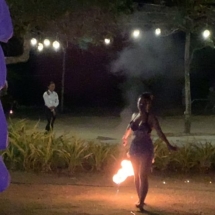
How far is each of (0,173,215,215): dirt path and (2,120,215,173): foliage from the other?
403mm

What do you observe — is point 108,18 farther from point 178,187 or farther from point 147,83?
point 147,83

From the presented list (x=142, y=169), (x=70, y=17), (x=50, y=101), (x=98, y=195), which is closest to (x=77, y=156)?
(x=98, y=195)

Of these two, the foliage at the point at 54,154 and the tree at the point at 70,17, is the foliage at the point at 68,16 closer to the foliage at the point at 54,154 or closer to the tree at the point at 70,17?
the tree at the point at 70,17

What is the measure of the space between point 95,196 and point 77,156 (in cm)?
198

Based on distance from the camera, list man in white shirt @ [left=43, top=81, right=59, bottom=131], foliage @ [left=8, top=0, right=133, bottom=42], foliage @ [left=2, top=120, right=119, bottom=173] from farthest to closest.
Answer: man in white shirt @ [left=43, top=81, right=59, bottom=131], foliage @ [left=2, top=120, right=119, bottom=173], foliage @ [left=8, top=0, right=133, bottom=42]

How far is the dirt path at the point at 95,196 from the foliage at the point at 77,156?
0.40 metres

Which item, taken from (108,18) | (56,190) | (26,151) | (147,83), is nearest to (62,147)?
(26,151)

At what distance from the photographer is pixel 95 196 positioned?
947cm

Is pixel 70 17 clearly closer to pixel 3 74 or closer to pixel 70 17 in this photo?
pixel 70 17

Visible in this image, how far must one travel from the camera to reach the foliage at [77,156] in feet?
37.4

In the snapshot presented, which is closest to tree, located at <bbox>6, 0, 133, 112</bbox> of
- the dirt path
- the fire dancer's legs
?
the dirt path

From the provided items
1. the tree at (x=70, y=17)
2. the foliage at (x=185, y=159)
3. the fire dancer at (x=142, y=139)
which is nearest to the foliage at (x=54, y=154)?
the foliage at (x=185, y=159)

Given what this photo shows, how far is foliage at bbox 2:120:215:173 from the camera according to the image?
11.4 metres

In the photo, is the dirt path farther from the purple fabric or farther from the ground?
the purple fabric
